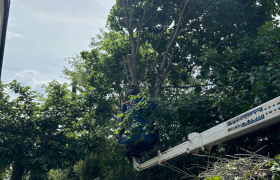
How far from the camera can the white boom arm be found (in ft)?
12.5

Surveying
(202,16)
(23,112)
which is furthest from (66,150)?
(202,16)

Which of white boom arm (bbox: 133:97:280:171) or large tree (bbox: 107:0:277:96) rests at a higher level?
large tree (bbox: 107:0:277:96)

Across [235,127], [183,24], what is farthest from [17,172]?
[183,24]

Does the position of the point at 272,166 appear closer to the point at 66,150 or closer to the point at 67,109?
the point at 66,150

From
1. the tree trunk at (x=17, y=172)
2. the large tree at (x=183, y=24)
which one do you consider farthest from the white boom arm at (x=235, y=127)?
the tree trunk at (x=17, y=172)

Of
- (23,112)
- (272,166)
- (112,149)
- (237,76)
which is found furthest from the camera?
(112,149)

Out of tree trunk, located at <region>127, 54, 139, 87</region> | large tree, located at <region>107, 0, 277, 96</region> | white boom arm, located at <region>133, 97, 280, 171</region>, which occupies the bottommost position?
white boom arm, located at <region>133, 97, 280, 171</region>

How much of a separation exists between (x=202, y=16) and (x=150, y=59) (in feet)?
13.6

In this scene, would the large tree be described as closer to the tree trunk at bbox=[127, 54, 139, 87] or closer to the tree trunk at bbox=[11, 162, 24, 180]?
the tree trunk at bbox=[127, 54, 139, 87]

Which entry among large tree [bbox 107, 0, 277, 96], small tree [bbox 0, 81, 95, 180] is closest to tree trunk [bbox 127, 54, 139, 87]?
large tree [bbox 107, 0, 277, 96]

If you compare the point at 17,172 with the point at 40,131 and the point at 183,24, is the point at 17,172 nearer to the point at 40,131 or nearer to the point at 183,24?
the point at 40,131

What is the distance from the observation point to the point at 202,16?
465 inches

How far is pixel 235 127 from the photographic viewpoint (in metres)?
4.37

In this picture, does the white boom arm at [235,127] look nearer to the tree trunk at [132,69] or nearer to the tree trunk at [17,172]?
the tree trunk at [132,69]
